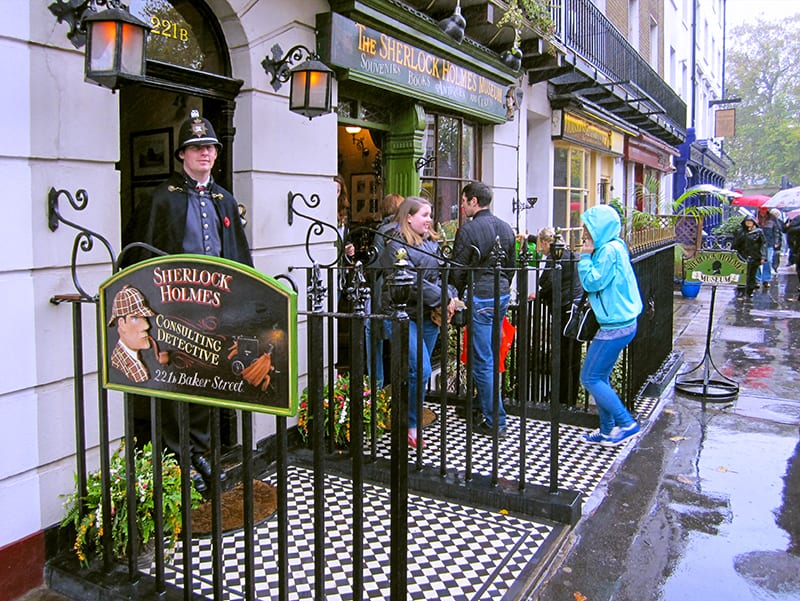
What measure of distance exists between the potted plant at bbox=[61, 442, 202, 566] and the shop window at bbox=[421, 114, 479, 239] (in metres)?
4.84

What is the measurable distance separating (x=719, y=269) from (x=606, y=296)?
2.76m

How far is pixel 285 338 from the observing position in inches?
95.0

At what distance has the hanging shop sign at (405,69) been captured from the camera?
550cm

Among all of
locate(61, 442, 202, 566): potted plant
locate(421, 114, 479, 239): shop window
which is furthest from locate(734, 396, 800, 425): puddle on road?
locate(61, 442, 202, 566): potted plant

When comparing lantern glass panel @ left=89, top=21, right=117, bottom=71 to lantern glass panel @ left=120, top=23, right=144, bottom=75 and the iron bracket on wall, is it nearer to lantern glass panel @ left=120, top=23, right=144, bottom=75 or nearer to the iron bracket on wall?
lantern glass panel @ left=120, top=23, right=144, bottom=75

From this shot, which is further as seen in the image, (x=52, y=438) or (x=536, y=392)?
(x=536, y=392)

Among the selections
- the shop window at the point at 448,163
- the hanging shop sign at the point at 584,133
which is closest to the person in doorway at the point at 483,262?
the shop window at the point at 448,163

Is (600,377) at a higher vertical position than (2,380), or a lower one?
lower

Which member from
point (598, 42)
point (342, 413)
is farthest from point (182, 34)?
point (598, 42)

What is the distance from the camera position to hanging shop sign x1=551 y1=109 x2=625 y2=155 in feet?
37.7

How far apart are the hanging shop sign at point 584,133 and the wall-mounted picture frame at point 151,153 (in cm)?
763

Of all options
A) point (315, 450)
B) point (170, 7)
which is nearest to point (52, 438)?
point (315, 450)

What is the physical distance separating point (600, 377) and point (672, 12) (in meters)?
21.1

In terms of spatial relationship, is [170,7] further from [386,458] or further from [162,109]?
[386,458]
